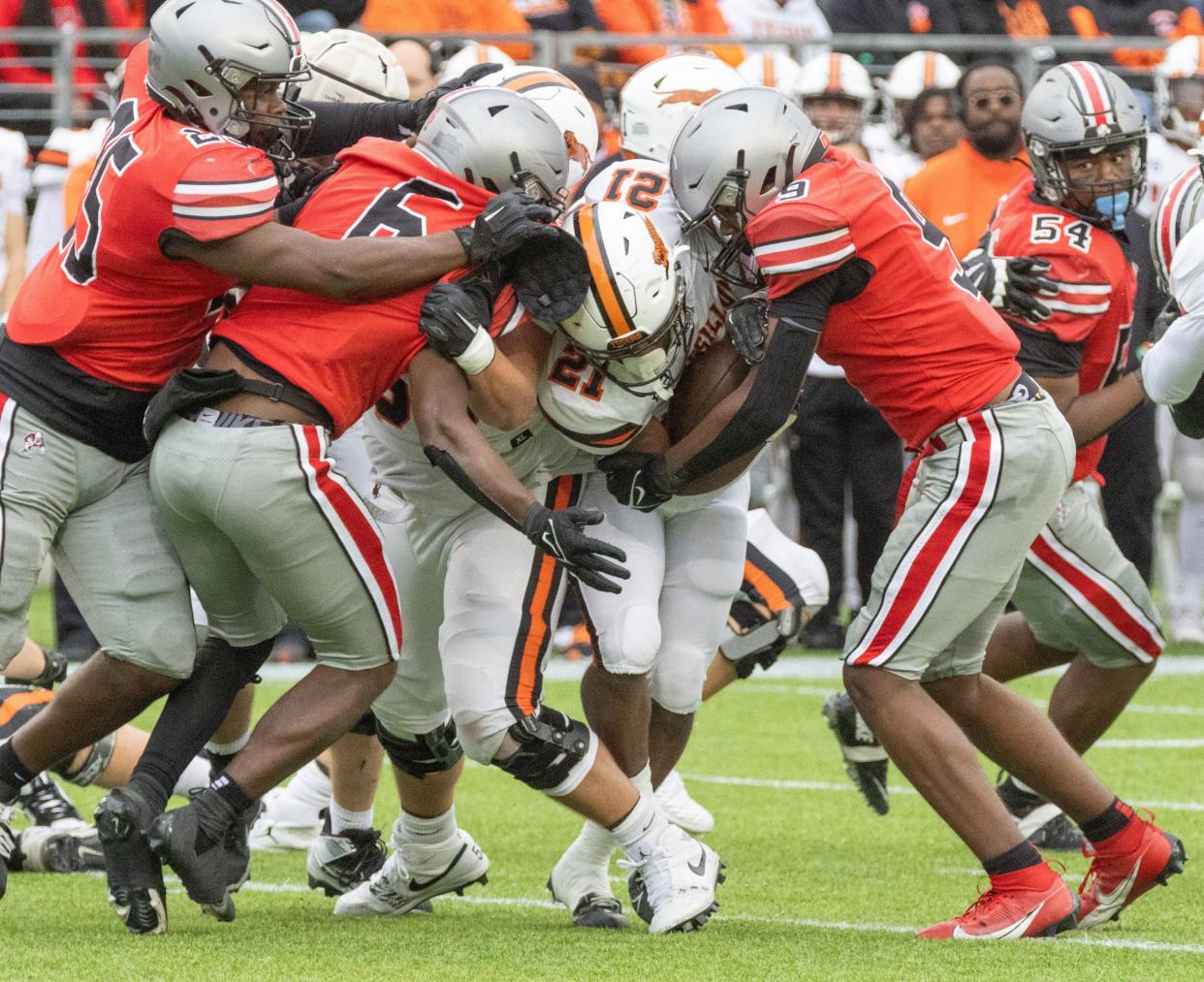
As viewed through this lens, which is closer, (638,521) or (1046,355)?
(638,521)

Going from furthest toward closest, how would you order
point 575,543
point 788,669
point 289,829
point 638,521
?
point 788,669 < point 289,829 < point 638,521 < point 575,543

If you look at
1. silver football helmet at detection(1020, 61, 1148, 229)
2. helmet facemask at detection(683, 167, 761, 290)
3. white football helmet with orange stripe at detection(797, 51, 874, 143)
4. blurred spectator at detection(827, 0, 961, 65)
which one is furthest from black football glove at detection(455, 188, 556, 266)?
blurred spectator at detection(827, 0, 961, 65)

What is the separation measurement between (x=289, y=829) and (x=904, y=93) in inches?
232

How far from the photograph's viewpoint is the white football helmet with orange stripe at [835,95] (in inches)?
384

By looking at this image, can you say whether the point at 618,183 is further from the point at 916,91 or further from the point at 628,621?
the point at 916,91

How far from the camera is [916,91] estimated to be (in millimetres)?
10477

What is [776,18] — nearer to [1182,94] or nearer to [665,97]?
[1182,94]

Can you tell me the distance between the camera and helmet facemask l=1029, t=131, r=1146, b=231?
5.45 m

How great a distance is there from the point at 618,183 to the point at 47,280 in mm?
1314

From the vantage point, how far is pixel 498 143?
181 inches

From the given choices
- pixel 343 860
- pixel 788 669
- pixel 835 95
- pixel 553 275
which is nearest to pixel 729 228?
pixel 553 275

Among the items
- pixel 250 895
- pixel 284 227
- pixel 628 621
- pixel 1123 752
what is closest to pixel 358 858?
pixel 250 895

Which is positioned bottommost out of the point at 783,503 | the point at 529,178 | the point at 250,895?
the point at 783,503

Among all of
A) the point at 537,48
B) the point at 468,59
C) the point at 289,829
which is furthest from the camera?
the point at 537,48
